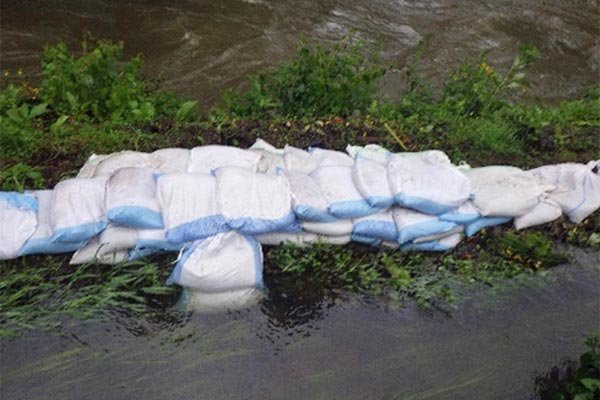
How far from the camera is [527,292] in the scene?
11.9ft

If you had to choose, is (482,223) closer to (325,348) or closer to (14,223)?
(325,348)

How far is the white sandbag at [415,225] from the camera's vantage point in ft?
11.6

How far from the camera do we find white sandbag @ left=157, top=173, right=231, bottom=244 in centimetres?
323

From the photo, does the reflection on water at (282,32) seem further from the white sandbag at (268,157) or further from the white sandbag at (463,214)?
the white sandbag at (463,214)

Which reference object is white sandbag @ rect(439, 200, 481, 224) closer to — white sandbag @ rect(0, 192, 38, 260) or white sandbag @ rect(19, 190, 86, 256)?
white sandbag @ rect(19, 190, 86, 256)

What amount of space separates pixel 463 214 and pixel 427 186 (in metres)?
0.32

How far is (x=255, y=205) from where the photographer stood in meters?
3.31

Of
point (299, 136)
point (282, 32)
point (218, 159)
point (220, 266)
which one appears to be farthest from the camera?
point (282, 32)

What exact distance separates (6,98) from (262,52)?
318cm

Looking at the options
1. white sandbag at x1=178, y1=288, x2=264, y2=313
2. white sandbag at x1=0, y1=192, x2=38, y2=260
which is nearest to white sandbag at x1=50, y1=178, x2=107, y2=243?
white sandbag at x1=0, y1=192, x2=38, y2=260

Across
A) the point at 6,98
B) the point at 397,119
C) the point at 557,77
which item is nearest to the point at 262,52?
the point at 397,119

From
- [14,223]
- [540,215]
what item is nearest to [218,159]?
[14,223]

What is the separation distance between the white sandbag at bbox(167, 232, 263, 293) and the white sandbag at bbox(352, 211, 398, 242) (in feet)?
2.11

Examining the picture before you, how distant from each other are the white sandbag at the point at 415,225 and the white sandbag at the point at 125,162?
1546mm
